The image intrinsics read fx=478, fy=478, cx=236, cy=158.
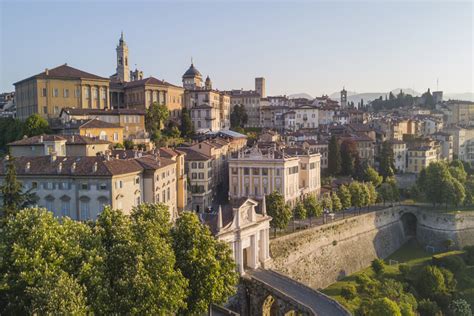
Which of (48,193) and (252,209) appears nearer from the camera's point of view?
(48,193)

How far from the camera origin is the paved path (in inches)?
1407

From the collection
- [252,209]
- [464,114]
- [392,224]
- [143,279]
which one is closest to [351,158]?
[392,224]

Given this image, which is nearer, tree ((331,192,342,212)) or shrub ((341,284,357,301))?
shrub ((341,284,357,301))

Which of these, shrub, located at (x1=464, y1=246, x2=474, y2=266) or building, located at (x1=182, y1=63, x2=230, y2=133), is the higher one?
building, located at (x1=182, y1=63, x2=230, y2=133)

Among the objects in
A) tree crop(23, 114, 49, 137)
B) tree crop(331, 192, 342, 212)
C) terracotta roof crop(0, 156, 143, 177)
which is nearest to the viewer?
terracotta roof crop(0, 156, 143, 177)

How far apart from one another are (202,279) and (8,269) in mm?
11495

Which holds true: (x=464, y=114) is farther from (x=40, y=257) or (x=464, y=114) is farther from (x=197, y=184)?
(x=40, y=257)

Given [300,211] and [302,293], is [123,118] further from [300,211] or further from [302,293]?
[302,293]

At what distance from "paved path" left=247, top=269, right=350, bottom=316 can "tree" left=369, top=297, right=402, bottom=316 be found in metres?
4.90

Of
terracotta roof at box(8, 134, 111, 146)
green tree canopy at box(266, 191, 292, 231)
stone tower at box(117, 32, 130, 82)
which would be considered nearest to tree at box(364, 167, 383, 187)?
green tree canopy at box(266, 191, 292, 231)

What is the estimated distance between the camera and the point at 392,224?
7069 centimetres

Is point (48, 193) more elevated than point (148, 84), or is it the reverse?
point (148, 84)

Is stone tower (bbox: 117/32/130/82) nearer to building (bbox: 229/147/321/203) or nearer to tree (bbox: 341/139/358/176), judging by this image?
tree (bbox: 341/139/358/176)

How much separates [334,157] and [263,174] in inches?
951
